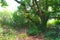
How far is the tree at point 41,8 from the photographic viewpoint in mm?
10325

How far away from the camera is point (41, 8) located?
10547 mm

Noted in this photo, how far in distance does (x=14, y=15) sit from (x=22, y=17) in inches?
15.9

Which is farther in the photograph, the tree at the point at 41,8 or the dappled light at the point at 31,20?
the tree at the point at 41,8

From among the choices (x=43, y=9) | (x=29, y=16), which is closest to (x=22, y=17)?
(x=29, y=16)

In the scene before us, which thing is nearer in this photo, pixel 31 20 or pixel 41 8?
pixel 41 8

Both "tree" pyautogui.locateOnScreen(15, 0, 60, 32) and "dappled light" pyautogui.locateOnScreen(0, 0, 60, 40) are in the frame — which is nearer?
"dappled light" pyautogui.locateOnScreen(0, 0, 60, 40)

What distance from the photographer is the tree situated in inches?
406

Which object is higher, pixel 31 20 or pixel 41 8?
pixel 41 8

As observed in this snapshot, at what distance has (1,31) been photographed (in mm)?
10117

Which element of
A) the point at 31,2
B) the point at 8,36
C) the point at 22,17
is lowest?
the point at 8,36

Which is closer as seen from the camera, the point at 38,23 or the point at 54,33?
the point at 54,33

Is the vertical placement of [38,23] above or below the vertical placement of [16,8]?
below

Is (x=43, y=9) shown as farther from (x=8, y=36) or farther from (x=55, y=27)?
(x=8, y=36)

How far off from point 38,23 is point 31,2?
3.80 feet
